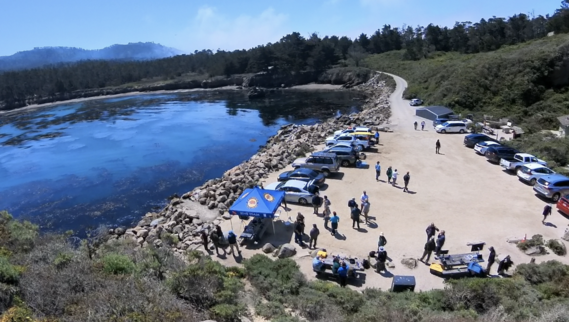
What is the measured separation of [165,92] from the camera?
12344 centimetres

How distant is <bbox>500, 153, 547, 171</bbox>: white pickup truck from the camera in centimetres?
2520

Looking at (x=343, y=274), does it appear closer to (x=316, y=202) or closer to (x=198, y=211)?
(x=316, y=202)

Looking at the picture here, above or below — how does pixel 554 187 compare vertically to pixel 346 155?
below

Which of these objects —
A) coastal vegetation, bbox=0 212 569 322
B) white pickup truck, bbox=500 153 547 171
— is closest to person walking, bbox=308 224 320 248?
coastal vegetation, bbox=0 212 569 322

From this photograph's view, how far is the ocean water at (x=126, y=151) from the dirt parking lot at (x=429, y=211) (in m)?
12.7

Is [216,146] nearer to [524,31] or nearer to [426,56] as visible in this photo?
[426,56]

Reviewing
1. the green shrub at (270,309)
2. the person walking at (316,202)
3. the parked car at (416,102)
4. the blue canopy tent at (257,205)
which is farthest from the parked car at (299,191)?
the parked car at (416,102)

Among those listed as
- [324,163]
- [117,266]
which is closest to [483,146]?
[324,163]

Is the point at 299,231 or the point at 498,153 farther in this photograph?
the point at 498,153

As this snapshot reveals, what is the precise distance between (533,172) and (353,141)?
13.7m

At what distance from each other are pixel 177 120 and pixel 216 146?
83.2 feet

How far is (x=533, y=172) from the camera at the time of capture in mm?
23328

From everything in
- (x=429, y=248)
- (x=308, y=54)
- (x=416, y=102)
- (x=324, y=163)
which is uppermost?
(x=308, y=54)

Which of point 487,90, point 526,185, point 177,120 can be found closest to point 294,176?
point 526,185
